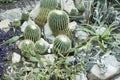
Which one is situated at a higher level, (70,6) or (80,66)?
(70,6)

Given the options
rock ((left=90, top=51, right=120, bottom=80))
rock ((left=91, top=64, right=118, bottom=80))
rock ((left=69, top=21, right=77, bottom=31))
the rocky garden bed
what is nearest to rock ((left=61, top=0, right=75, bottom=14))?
the rocky garden bed

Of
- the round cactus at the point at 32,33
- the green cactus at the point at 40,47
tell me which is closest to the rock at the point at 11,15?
the round cactus at the point at 32,33

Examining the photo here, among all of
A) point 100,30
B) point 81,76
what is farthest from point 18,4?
point 81,76

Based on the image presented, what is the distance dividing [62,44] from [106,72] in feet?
1.76

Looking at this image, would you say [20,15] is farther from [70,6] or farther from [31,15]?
[70,6]

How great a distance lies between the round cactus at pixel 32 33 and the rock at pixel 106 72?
0.72 metres

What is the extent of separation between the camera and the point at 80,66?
3334mm

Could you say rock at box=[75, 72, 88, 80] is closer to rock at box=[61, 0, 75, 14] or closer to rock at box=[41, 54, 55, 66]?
rock at box=[41, 54, 55, 66]

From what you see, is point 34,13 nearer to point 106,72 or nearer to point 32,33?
point 32,33

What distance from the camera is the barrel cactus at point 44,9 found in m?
3.93

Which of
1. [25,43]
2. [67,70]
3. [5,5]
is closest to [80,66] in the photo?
[67,70]

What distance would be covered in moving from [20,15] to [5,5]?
39 centimetres

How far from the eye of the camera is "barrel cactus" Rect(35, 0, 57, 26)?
393 cm

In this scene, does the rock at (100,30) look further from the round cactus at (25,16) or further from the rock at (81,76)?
the round cactus at (25,16)
